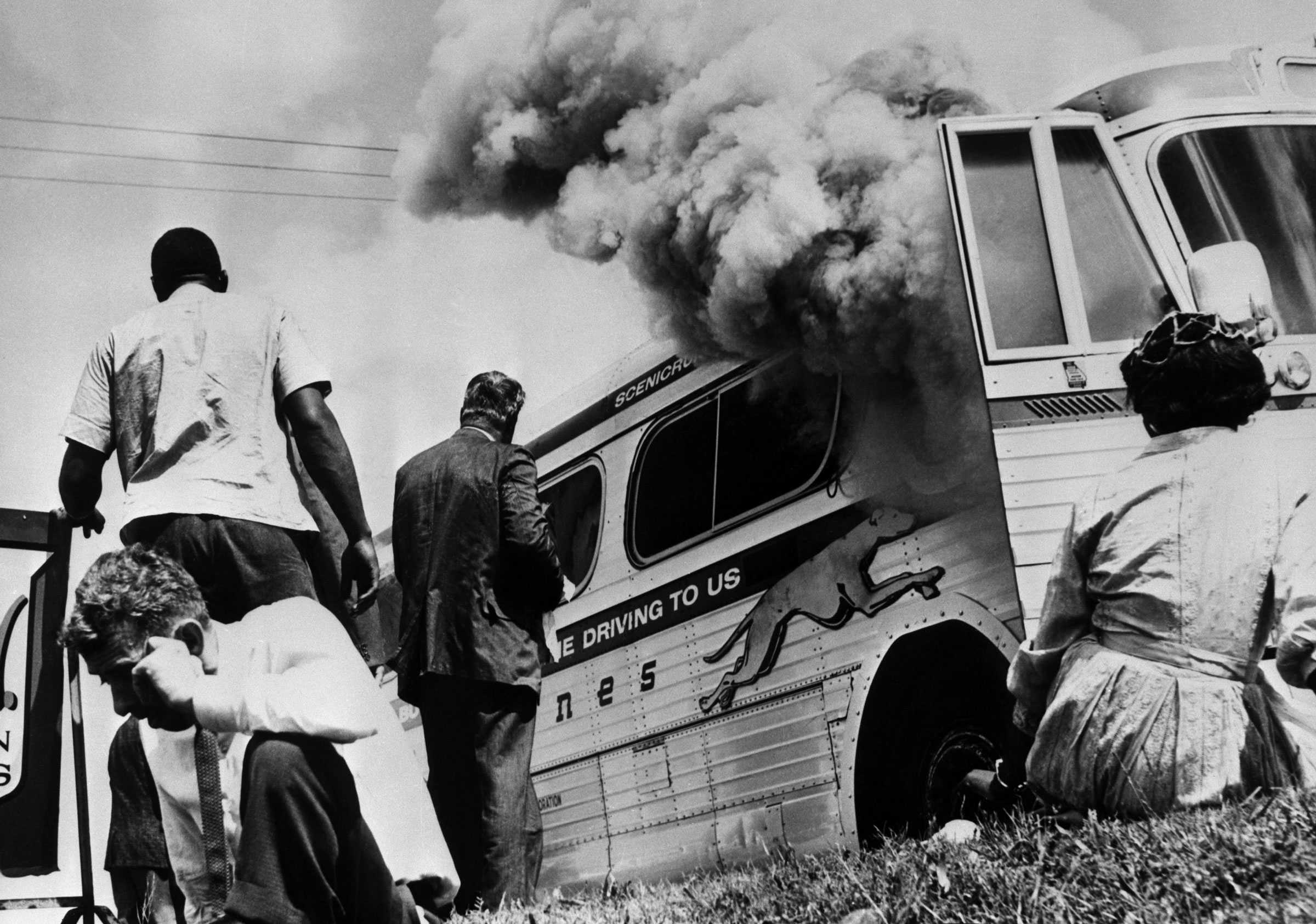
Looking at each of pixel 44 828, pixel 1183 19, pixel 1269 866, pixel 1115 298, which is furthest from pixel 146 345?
pixel 1269 866

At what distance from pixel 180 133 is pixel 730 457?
112 inches

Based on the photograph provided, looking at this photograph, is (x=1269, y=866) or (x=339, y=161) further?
(x=339, y=161)

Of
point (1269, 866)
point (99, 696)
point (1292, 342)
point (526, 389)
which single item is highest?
point (526, 389)

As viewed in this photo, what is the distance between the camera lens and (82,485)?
5.53 meters

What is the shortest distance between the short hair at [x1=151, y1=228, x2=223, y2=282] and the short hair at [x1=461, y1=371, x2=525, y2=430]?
1206 millimetres

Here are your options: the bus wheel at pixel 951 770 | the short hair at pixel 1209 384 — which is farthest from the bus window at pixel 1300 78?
the bus wheel at pixel 951 770

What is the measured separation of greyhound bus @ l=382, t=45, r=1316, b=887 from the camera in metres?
4.13

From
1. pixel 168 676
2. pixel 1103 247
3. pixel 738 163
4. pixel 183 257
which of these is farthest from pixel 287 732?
pixel 1103 247

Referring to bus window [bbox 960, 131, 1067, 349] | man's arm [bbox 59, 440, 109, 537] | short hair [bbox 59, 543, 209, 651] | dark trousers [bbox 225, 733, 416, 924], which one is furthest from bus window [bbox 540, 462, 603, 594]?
bus window [bbox 960, 131, 1067, 349]

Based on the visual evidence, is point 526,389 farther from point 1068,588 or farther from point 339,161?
point 1068,588

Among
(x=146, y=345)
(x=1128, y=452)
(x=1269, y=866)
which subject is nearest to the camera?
(x=1269, y=866)

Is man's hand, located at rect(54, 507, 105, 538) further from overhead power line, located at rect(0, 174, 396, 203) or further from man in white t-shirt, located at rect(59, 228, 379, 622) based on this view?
overhead power line, located at rect(0, 174, 396, 203)

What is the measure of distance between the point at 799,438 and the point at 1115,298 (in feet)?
3.54

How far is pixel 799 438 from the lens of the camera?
4.73 meters
